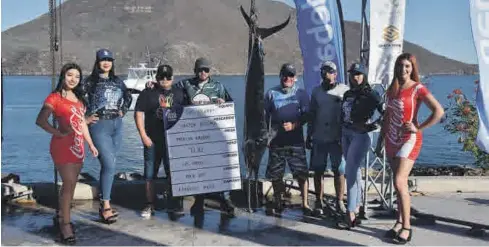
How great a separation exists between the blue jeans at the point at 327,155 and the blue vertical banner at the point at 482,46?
1.62m

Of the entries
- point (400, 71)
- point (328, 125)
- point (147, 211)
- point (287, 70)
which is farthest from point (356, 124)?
point (147, 211)

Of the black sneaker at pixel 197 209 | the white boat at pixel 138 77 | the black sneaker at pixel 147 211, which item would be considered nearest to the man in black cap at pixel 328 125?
the black sneaker at pixel 197 209

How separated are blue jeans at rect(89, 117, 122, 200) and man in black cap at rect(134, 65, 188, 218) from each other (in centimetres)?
26

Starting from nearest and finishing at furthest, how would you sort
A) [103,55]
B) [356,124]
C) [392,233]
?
1. [392,233]
2. [356,124]
3. [103,55]

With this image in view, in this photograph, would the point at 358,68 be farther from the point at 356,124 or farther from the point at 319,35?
the point at 319,35

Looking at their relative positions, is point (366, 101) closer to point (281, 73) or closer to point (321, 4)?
point (281, 73)

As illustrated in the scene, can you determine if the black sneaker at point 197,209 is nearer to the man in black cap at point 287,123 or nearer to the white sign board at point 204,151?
the white sign board at point 204,151

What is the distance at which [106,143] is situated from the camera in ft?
18.5

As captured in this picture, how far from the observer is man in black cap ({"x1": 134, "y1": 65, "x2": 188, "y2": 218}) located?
232 inches

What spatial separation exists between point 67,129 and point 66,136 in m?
0.06

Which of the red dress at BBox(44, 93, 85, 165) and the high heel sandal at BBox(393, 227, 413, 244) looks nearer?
the red dress at BBox(44, 93, 85, 165)

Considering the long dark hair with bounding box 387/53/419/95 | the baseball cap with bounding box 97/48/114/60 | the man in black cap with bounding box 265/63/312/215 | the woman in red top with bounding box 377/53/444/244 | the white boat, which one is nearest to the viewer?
the woman in red top with bounding box 377/53/444/244

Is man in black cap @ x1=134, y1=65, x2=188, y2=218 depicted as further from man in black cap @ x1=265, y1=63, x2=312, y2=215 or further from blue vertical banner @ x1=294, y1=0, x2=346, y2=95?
blue vertical banner @ x1=294, y1=0, x2=346, y2=95

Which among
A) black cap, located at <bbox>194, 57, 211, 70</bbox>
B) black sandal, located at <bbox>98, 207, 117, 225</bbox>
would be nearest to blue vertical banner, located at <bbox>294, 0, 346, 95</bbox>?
black cap, located at <bbox>194, 57, 211, 70</bbox>
